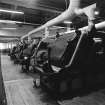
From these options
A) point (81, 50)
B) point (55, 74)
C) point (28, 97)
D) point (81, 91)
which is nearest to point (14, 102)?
point (28, 97)

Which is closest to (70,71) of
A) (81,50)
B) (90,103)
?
(81,50)

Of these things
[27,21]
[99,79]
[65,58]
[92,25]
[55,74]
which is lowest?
[99,79]

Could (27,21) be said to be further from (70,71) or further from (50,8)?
(70,71)

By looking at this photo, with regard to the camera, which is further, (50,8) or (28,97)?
(50,8)

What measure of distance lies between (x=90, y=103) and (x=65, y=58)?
1022mm

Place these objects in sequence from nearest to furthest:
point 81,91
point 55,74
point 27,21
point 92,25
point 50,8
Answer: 1. point 55,74
2. point 92,25
3. point 81,91
4. point 50,8
5. point 27,21

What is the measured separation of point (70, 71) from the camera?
8.33 feet

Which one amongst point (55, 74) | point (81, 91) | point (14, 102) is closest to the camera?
point (55, 74)

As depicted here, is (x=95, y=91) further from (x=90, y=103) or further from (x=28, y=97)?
(x=28, y=97)

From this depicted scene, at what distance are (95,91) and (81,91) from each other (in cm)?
36

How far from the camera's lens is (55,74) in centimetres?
234

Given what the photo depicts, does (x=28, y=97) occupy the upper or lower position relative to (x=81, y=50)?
lower

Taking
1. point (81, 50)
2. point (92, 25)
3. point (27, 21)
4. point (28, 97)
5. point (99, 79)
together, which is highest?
point (27, 21)

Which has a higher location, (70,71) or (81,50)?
(81,50)
